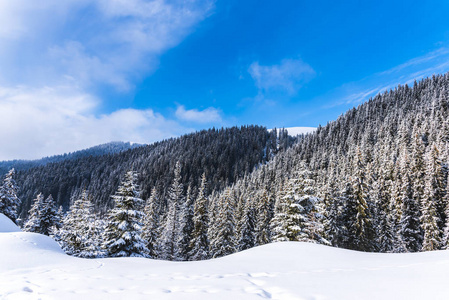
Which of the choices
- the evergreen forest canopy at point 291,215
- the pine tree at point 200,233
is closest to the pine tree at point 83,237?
the evergreen forest canopy at point 291,215

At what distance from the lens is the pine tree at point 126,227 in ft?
57.8

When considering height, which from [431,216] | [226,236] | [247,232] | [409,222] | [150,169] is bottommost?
[226,236]

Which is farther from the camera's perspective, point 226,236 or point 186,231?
point 186,231

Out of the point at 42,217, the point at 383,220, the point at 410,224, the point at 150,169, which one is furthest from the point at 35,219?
the point at 150,169

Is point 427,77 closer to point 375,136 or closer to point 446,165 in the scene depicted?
point 375,136

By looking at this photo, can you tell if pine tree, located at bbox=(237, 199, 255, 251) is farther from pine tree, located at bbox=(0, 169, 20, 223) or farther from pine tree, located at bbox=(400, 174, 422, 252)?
pine tree, located at bbox=(0, 169, 20, 223)

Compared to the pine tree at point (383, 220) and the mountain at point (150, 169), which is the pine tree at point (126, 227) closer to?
the pine tree at point (383, 220)

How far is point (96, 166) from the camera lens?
583ft

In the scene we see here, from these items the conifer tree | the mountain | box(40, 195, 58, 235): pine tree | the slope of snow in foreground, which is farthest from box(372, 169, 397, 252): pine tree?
the mountain

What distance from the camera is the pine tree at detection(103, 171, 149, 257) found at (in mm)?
17609

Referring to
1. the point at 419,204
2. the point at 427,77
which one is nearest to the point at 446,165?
the point at 419,204

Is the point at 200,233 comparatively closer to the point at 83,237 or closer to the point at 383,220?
the point at 83,237

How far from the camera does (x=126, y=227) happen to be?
18109 millimetres

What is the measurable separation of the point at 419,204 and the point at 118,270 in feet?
A: 141
